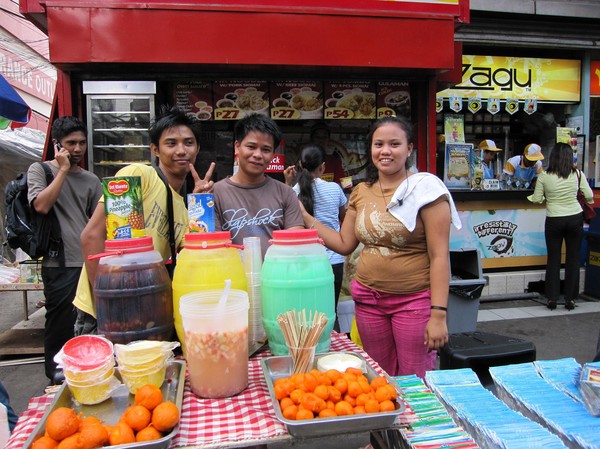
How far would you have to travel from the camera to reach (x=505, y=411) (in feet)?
5.66

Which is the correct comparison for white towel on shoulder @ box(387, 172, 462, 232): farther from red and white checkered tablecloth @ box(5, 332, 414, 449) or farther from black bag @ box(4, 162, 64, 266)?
black bag @ box(4, 162, 64, 266)

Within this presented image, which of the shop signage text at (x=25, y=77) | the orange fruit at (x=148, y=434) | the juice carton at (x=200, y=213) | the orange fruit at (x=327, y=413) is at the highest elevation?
the shop signage text at (x=25, y=77)

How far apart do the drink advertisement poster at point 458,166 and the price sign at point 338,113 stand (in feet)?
6.57

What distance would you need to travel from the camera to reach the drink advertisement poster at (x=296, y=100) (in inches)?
218

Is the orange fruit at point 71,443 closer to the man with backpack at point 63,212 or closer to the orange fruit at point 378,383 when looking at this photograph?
the orange fruit at point 378,383

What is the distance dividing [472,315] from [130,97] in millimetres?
4614

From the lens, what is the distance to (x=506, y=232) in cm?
678

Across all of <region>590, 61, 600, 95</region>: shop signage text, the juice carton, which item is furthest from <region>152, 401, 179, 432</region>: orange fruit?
<region>590, 61, 600, 95</region>: shop signage text

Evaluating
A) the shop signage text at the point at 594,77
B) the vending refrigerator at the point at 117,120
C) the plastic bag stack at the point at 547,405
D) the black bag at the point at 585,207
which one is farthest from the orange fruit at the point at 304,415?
the shop signage text at the point at 594,77

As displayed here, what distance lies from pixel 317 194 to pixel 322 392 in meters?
3.01

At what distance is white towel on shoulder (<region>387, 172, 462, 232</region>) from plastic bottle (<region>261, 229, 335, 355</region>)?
28.6 inches

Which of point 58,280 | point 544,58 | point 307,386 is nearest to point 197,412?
point 307,386

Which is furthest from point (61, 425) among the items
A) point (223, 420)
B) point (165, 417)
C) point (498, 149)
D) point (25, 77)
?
point (25, 77)

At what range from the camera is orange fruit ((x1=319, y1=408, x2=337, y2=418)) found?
1.24 m
